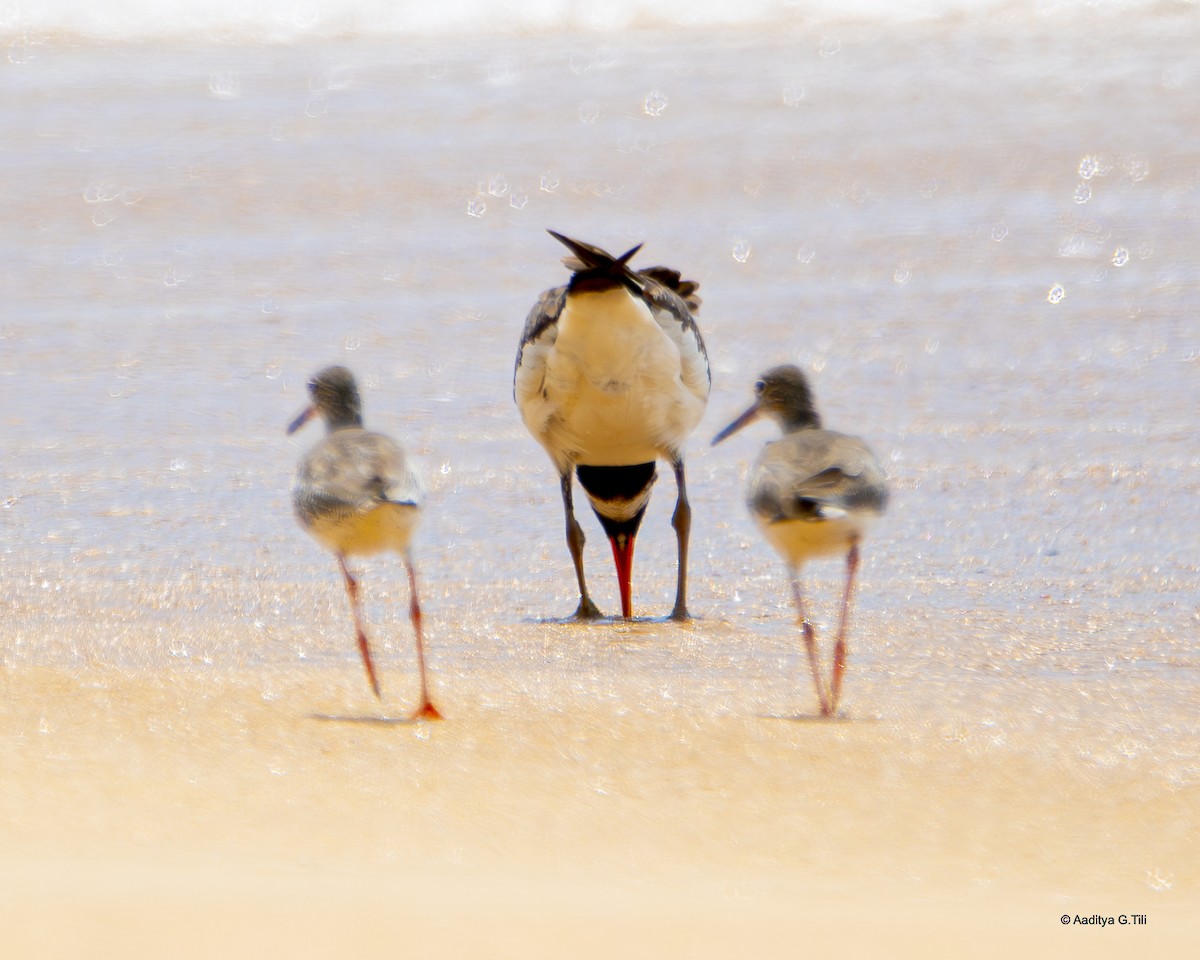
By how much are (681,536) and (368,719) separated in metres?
2.18

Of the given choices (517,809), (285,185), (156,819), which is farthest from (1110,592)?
(285,185)

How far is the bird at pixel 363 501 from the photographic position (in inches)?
177

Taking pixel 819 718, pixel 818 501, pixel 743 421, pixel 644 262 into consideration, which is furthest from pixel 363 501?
pixel 644 262

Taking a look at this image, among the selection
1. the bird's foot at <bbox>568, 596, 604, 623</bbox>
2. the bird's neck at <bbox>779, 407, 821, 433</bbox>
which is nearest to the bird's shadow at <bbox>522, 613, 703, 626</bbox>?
the bird's foot at <bbox>568, 596, 604, 623</bbox>

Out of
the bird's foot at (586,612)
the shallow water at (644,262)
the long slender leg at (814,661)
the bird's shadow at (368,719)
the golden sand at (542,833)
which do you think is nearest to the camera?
the golden sand at (542,833)

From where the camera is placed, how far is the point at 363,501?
449 centimetres

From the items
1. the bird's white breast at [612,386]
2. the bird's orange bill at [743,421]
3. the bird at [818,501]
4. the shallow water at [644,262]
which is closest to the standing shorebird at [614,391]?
the bird's white breast at [612,386]

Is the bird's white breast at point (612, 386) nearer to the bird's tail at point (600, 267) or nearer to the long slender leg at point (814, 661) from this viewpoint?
the bird's tail at point (600, 267)

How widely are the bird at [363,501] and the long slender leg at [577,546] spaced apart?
1.17m

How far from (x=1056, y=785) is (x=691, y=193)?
26.1 feet

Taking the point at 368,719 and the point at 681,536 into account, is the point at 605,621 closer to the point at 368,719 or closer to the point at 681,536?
the point at 681,536

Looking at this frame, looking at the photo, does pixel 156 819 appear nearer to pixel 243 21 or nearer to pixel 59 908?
pixel 59 908

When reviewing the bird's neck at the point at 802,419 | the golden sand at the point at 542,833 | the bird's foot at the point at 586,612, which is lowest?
the golden sand at the point at 542,833

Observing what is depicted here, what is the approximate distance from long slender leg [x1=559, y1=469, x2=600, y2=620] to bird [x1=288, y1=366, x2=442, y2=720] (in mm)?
1170
